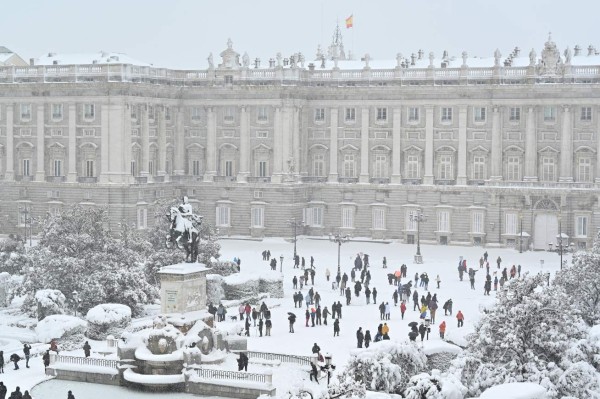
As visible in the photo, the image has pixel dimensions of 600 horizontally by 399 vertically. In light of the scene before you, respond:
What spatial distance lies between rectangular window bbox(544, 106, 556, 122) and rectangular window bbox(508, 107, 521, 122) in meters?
1.88

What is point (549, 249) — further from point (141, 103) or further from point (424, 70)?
point (141, 103)

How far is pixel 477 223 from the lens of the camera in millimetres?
88938

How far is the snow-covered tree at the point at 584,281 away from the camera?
4603cm

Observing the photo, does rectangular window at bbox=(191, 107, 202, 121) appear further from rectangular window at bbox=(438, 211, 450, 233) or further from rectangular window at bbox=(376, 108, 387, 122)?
rectangular window at bbox=(438, 211, 450, 233)

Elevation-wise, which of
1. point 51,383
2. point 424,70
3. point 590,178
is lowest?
point 51,383

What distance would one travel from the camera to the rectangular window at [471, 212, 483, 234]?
291 ft

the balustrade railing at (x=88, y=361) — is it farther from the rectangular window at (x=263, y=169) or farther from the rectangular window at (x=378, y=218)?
the rectangular window at (x=263, y=169)

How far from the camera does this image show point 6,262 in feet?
223

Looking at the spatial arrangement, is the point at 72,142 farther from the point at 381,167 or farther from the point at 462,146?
the point at 462,146

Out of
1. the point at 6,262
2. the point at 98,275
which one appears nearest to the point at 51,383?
the point at 98,275

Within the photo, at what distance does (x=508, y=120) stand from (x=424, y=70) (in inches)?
271

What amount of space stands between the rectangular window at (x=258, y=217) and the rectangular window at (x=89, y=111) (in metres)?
13.4

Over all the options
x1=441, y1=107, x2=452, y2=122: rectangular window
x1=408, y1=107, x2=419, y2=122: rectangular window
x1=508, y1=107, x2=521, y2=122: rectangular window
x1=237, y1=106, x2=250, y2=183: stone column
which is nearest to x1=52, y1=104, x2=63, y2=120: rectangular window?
x1=237, y1=106, x2=250, y2=183: stone column

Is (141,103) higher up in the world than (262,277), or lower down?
higher up
